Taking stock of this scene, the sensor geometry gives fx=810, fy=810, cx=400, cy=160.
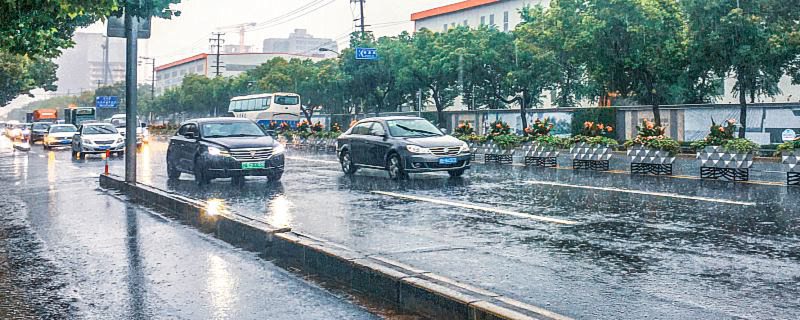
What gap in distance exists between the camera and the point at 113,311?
6121 millimetres

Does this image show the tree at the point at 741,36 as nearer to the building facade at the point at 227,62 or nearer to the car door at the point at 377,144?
the car door at the point at 377,144

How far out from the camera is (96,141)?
33094 millimetres

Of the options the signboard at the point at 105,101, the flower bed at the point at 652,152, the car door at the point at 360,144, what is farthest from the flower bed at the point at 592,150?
the signboard at the point at 105,101

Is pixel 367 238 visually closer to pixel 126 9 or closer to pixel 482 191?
pixel 482 191

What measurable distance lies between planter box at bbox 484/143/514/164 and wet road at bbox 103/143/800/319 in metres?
8.42

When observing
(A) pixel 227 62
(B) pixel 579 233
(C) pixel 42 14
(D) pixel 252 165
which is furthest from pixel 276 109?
(A) pixel 227 62

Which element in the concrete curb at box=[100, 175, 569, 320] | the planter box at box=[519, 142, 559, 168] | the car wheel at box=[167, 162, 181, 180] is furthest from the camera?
the planter box at box=[519, 142, 559, 168]

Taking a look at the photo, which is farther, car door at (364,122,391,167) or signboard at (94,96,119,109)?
Answer: signboard at (94,96,119,109)

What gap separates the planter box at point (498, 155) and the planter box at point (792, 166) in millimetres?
10460

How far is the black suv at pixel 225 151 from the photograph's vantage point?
17391mm

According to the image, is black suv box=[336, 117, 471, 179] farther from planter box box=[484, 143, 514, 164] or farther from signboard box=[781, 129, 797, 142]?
signboard box=[781, 129, 797, 142]

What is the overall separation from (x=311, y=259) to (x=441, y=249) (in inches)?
57.7

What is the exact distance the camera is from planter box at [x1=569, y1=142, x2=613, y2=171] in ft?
73.3

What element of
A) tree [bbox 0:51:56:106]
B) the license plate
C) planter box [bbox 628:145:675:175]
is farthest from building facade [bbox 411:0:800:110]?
the license plate
